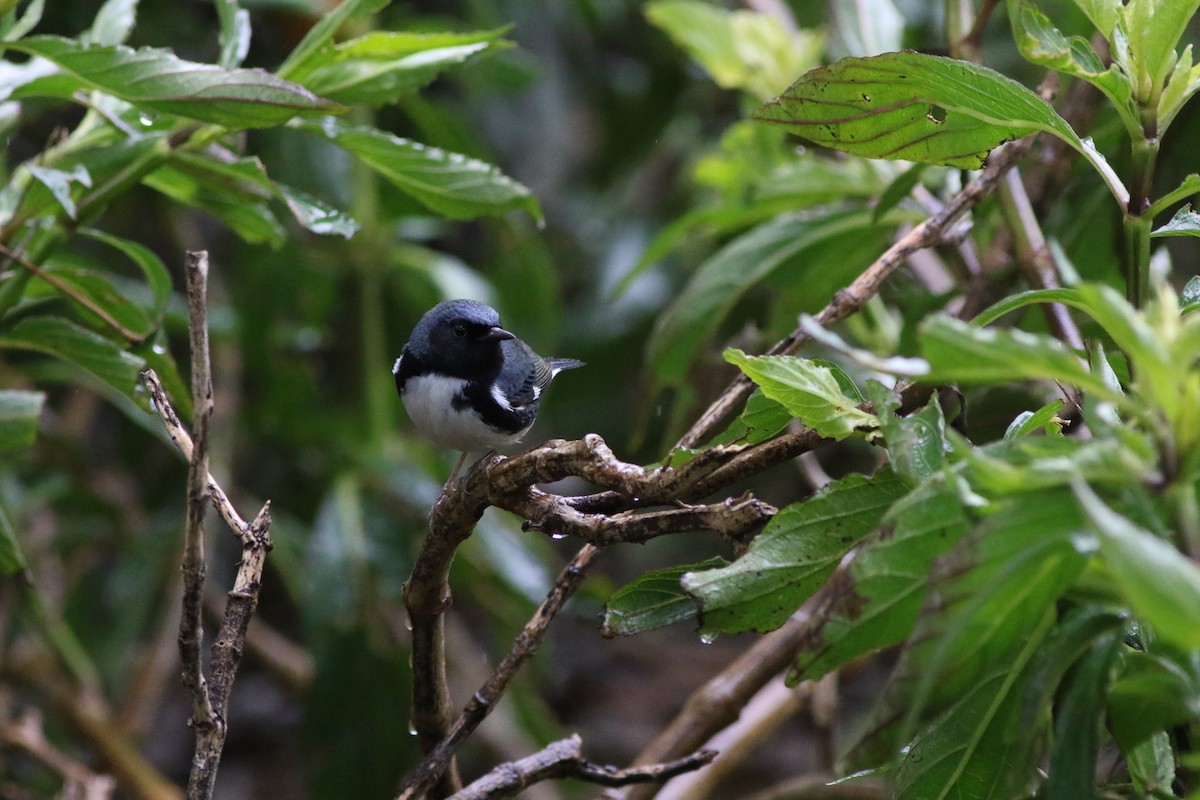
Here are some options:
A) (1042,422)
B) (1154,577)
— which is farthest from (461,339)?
(1154,577)

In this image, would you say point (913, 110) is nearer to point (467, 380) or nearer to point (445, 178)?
point (445, 178)

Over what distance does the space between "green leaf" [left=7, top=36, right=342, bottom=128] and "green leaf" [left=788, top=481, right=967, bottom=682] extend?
3.49 ft

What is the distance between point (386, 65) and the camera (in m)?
1.99

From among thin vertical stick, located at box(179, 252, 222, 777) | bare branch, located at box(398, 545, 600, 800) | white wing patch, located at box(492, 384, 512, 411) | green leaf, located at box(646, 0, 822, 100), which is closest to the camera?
thin vertical stick, located at box(179, 252, 222, 777)

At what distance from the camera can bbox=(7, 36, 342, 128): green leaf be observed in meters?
1.64

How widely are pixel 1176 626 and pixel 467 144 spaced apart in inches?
124

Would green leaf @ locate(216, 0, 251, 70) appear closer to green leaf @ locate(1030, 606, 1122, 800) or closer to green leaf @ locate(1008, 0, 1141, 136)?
green leaf @ locate(1008, 0, 1141, 136)

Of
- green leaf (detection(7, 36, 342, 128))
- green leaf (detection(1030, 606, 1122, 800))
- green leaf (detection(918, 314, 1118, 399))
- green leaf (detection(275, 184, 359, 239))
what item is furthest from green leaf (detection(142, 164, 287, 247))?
green leaf (detection(1030, 606, 1122, 800))

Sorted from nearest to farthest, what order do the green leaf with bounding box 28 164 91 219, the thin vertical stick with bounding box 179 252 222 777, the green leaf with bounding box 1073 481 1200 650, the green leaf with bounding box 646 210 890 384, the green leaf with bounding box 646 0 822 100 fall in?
the green leaf with bounding box 1073 481 1200 650, the thin vertical stick with bounding box 179 252 222 777, the green leaf with bounding box 28 164 91 219, the green leaf with bounding box 646 210 890 384, the green leaf with bounding box 646 0 822 100

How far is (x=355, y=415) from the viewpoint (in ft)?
12.1

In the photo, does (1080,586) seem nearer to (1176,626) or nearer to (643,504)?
(1176,626)

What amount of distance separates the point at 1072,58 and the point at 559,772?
114 centimetres

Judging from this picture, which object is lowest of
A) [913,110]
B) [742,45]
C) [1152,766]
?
[1152,766]

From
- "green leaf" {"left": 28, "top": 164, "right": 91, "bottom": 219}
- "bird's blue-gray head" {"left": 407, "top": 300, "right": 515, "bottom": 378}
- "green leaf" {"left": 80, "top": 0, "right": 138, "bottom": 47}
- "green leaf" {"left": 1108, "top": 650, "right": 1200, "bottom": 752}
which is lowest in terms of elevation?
"bird's blue-gray head" {"left": 407, "top": 300, "right": 515, "bottom": 378}
